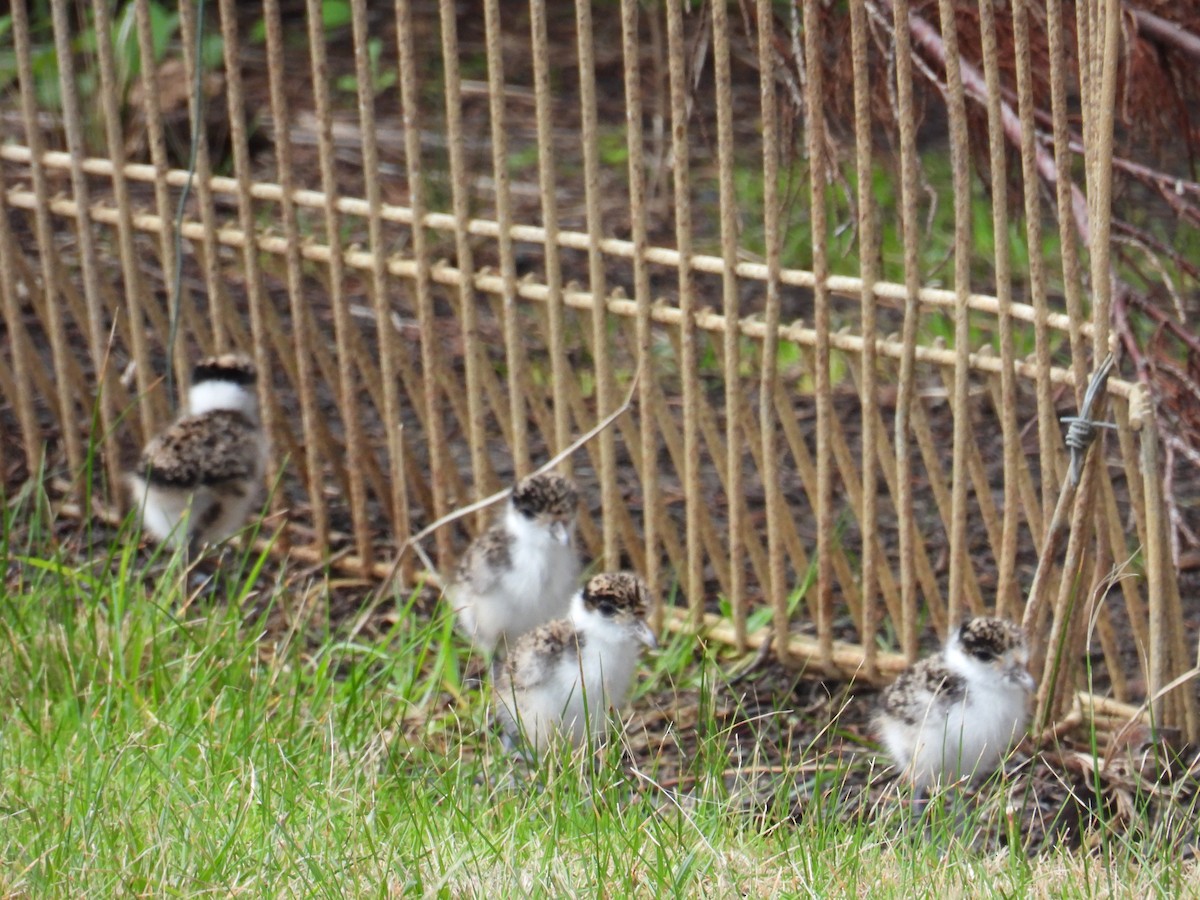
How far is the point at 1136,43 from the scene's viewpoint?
17.4 feet

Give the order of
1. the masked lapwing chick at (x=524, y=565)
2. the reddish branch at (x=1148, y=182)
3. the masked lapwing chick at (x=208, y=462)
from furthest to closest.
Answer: the masked lapwing chick at (x=208, y=462), the masked lapwing chick at (x=524, y=565), the reddish branch at (x=1148, y=182)

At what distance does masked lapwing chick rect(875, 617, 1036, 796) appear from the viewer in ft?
15.1

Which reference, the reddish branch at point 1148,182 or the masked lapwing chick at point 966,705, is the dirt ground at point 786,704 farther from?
the reddish branch at point 1148,182

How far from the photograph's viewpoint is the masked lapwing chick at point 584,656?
492cm

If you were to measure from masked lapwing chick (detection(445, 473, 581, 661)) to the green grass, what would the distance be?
0.40m

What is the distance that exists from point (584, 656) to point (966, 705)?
1.04 m

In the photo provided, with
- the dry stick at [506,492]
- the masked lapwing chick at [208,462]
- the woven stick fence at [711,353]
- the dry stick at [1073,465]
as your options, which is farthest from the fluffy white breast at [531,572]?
the dry stick at [1073,465]

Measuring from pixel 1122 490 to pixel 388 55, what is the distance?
706cm

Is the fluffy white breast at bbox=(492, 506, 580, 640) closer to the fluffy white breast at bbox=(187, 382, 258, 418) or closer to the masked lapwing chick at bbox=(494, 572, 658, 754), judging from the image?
the masked lapwing chick at bbox=(494, 572, 658, 754)

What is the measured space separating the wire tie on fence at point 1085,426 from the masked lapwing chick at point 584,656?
128 centimetres

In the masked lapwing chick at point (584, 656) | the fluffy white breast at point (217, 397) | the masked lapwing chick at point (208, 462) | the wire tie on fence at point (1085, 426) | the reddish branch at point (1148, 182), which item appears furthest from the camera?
the fluffy white breast at point (217, 397)

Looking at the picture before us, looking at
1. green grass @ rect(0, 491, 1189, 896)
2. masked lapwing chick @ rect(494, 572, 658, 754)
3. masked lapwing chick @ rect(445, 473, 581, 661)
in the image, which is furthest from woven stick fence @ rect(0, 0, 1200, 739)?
green grass @ rect(0, 491, 1189, 896)

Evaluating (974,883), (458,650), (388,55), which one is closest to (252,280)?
(458,650)

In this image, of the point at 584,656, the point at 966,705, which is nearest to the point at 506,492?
the point at 584,656
